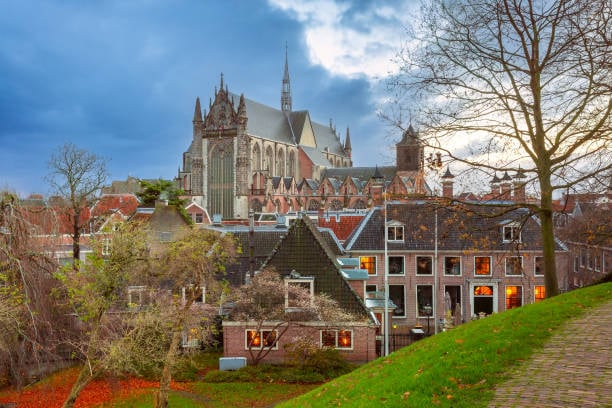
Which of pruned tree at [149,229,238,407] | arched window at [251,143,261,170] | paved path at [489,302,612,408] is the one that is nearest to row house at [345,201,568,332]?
pruned tree at [149,229,238,407]

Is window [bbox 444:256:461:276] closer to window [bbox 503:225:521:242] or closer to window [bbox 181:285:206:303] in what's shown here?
window [bbox 503:225:521:242]

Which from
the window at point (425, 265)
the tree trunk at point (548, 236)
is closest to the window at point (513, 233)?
the tree trunk at point (548, 236)

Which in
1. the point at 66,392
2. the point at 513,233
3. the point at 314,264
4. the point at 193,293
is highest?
the point at 513,233

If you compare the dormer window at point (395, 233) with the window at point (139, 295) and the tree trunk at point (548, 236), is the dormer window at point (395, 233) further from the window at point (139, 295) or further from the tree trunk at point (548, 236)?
the tree trunk at point (548, 236)

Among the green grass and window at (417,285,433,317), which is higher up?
the green grass

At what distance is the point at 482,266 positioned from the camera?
1479 inches

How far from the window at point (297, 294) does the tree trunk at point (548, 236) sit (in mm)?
10978

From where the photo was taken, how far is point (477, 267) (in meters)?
37.6

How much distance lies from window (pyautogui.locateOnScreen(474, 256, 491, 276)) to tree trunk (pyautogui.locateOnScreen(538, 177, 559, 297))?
2073 cm

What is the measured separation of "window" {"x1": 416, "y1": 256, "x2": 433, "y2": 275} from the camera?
38.0 m

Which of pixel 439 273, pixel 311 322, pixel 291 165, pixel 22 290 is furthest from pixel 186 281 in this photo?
pixel 291 165

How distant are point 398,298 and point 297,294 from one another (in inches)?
594

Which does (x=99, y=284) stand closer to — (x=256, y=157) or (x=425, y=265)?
(x=425, y=265)

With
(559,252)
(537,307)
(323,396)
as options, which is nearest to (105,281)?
(323,396)
